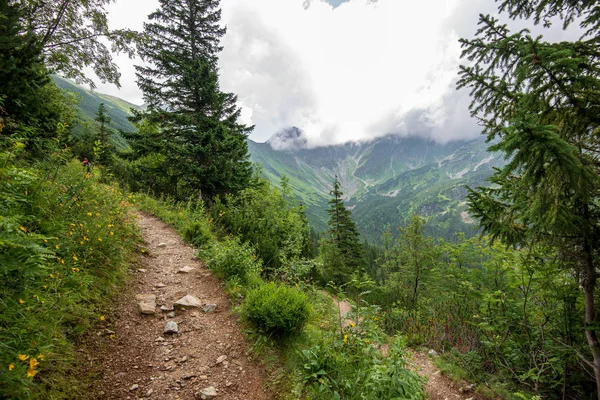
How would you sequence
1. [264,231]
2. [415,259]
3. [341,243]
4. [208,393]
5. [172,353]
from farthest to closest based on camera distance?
[341,243] → [415,259] → [264,231] → [172,353] → [208,393]

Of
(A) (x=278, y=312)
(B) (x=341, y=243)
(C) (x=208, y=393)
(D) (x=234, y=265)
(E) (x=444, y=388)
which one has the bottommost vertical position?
(B) (x=341, y=243)


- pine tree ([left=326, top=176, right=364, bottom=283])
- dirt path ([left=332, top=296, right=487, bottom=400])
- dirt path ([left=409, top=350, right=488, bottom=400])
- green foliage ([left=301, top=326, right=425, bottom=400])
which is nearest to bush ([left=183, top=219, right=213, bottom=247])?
dirt path ([left=332, top=296, right=487, bottom=400])

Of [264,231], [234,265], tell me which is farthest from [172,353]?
[264,231]

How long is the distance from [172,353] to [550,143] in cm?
562

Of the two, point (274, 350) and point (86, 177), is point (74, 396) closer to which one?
point (274, 350)

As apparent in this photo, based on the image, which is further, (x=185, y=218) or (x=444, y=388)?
(x=185, y=218)

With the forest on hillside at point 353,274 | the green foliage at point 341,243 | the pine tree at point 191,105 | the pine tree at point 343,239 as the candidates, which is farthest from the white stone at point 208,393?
the pine tree at point 343,239

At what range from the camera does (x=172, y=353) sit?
12.5 ft

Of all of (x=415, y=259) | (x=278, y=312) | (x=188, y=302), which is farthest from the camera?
(x=415, y=259)

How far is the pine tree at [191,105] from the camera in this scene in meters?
13.6

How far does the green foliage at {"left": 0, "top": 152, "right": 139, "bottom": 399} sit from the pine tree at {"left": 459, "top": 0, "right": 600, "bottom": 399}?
5.15 m

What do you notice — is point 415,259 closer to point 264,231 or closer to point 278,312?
point 264,231

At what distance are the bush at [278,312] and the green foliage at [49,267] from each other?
90.0 inches

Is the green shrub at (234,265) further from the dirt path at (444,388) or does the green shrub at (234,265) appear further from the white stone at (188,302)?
the dirt path at (444,388)
